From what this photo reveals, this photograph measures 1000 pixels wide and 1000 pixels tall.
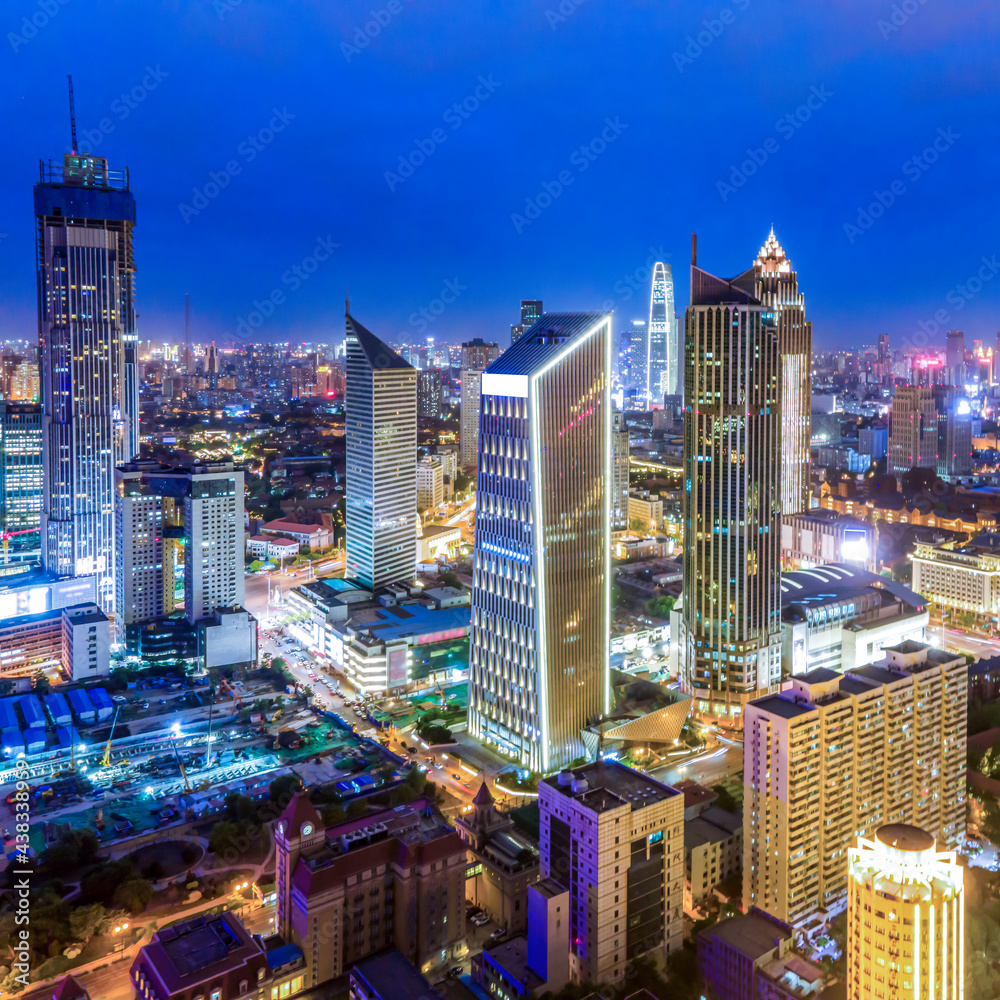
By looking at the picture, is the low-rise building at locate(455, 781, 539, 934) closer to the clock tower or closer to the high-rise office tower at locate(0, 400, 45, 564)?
the clock tower

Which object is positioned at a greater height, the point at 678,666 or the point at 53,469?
the point at 53,469

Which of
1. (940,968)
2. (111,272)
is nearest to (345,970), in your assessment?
(940,968)

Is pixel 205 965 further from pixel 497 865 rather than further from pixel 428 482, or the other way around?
pixel 428 482

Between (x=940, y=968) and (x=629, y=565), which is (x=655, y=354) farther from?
(x=940, y=968)

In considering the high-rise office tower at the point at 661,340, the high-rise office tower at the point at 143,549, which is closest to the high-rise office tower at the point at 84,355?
the high-rise office tower at the point at 143,549

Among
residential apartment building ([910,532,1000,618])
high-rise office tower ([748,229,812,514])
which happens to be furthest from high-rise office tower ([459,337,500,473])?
residential apartment building ([910,532,1000,618])

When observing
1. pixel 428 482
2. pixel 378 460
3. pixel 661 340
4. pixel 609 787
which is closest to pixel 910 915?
pixel 609 787
